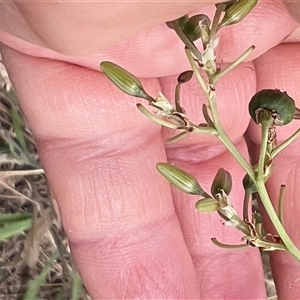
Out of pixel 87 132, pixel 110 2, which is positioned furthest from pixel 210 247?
pixel 110 2

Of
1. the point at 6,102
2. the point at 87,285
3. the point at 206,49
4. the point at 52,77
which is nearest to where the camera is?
the point at 206,49

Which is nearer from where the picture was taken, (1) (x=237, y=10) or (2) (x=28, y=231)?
(1) (x=237, y=10)

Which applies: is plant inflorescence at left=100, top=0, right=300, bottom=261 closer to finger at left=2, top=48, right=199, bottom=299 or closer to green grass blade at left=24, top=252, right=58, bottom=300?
finger at left=2, top=48, right=199, bottom=299

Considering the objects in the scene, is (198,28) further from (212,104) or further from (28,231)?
(28,231)

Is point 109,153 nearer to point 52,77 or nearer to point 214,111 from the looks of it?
point 52,77

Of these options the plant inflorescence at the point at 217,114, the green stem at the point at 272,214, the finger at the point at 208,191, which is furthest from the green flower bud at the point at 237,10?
the finger at the point at 208,191

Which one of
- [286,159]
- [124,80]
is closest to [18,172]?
[286,159]
